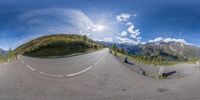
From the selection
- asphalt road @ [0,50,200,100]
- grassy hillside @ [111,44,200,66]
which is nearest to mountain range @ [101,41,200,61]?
grassy hillside @ [111,44,200,66]

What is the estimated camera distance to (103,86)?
1080cm

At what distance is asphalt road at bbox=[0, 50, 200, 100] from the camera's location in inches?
399

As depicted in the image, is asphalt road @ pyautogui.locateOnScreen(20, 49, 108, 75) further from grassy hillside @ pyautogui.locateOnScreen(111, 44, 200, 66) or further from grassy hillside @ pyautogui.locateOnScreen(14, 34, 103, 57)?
grassy hillside @ pyautogui.locateOnScreen(111, 44, 200, 66)

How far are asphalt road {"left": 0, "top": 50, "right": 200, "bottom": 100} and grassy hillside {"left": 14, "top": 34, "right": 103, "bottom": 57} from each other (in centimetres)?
54

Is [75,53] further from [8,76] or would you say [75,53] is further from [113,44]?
[8,76]

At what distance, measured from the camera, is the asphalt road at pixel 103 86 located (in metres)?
10.1

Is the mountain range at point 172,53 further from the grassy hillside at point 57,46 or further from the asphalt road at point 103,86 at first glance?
the grassy hillside at point 57,46

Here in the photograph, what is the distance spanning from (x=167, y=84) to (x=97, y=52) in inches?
100

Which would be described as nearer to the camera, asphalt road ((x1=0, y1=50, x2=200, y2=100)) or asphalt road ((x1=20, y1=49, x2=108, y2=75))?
asphalt road ((x1=0, y1=50, x2=200, y2=100))

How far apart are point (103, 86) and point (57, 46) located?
205 centimetres

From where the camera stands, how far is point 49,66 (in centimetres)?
1177

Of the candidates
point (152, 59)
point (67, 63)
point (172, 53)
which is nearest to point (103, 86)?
point (67, 63)

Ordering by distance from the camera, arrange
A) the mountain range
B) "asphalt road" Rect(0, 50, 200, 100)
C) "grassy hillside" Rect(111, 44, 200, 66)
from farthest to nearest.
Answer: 1. "grassy hillside" Rect(111, 44, 200, 66)
2. the mountain range
3. "asphalt road" Rect(0, 50, 200, 100)

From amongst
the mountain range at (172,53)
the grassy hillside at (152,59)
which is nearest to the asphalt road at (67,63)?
the grassy hillside at (152,59)
